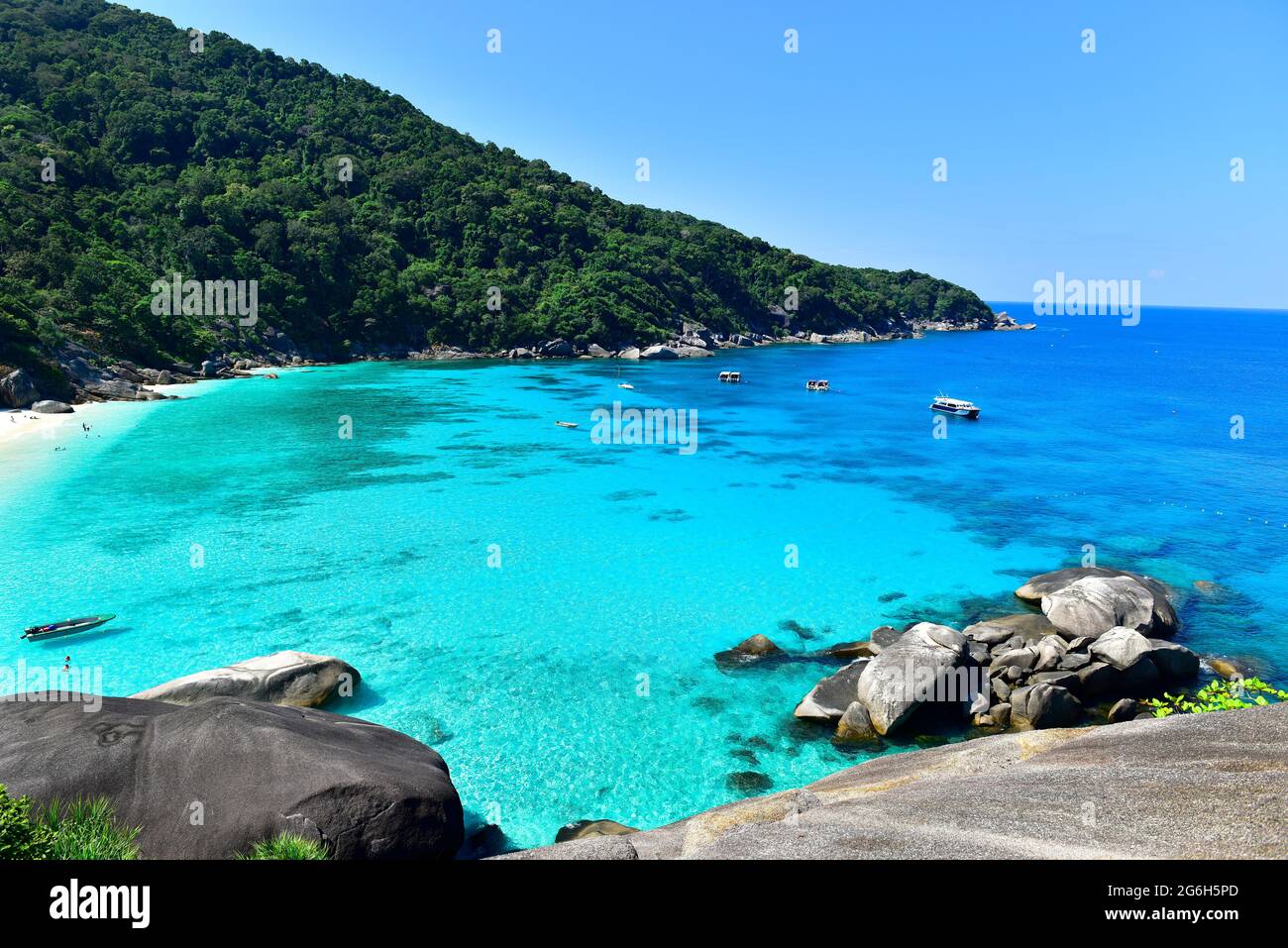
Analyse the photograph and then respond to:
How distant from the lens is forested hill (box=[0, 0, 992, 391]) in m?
76.4

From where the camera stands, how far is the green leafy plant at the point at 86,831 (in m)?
8.85

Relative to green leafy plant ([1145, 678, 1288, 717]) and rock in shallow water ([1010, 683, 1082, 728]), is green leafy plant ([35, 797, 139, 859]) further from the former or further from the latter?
rock in shallow water ([1010, 683, 1082, 728])

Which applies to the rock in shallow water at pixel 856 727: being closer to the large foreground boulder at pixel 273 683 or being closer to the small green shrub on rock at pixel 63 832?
the large foreground boulder at pixel 273 683

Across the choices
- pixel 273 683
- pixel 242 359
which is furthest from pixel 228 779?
pixel 242 359

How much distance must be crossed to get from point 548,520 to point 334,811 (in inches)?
1044

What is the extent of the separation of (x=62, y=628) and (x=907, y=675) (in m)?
28.6

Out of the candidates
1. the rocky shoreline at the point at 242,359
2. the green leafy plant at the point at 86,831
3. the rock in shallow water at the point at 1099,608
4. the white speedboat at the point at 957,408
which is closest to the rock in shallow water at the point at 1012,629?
the rock in shallow water at the point at 1099,608

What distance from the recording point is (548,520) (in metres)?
38.0

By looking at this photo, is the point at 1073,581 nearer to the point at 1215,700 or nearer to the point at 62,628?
the point at 1215,700

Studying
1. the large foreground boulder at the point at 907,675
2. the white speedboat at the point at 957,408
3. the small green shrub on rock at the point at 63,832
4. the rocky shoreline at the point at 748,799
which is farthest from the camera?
the white speedboat at the point at 957,408

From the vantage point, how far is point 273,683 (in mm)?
18750

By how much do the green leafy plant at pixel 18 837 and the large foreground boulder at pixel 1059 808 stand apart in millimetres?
5999

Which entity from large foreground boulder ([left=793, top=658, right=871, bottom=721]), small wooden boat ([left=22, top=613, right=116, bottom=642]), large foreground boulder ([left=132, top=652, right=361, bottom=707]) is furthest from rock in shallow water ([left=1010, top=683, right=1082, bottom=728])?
small wooden boat ([left=22, top=613, right=116, bottom=642])
